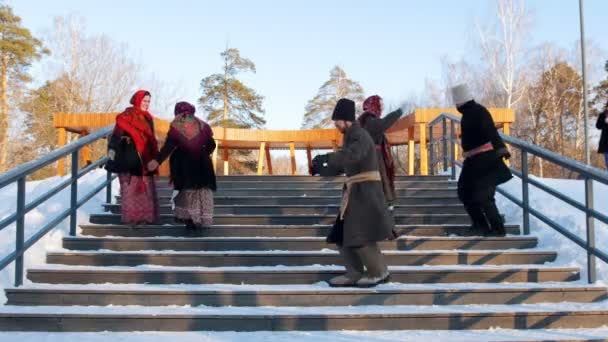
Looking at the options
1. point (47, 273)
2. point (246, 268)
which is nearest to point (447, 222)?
point (246, 268)

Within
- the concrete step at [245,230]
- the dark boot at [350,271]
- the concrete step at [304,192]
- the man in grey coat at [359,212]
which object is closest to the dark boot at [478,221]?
the concrete step at [245,230]

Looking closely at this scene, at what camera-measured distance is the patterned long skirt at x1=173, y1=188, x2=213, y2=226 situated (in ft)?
18.1

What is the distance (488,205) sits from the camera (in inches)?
204

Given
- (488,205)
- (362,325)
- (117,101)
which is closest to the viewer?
(362,325)

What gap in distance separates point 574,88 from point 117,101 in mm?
27556

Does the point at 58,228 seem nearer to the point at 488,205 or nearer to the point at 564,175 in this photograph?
the point at 488,205

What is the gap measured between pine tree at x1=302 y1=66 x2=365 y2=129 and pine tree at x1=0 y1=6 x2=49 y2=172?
58.5 ft

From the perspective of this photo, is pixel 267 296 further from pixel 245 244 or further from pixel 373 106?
pixel 373 106

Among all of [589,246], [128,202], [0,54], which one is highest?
[0,54]

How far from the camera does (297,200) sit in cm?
689

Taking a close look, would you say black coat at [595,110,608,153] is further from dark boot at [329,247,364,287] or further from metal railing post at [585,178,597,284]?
dark boot at [329,247,364,287]

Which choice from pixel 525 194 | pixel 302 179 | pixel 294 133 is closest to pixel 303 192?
pixel 302 179

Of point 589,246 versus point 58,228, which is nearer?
point 589,246

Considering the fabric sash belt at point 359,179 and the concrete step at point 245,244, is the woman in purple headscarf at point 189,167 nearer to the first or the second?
the concrete step at point 245,244
